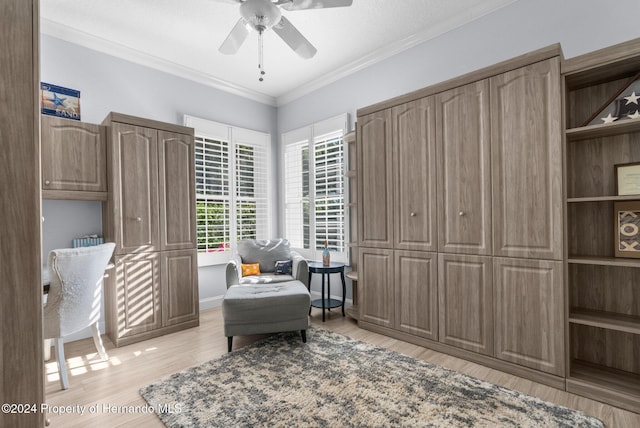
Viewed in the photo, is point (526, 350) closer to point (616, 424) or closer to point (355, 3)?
point (616, 424)

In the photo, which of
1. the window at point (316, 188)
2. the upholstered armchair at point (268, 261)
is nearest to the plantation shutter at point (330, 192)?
the window at point (316, 188)

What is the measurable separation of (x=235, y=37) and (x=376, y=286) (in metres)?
2.59

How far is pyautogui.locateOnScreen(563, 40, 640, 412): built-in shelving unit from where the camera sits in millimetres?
1942

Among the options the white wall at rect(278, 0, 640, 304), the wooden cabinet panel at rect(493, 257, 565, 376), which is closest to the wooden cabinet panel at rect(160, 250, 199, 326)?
the white wall at rect(278, 0, 640, 304)

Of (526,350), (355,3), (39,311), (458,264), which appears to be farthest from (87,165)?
(526,350)

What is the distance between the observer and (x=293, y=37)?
8.14 feet

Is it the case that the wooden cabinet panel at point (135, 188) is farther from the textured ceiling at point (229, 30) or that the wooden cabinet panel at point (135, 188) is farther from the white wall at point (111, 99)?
the textured ceiling at point (229, 30)

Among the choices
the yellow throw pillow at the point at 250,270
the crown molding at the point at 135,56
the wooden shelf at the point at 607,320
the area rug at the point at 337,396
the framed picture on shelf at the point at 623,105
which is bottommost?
the area rug at the point at 337,396

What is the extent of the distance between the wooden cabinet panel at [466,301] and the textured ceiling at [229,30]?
7.51ft

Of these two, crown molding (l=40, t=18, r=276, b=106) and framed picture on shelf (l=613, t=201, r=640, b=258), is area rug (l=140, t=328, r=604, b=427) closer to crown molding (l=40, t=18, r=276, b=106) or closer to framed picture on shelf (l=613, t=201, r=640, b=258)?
framed picture on shelf (l=613, t=201, r=640, b=258)

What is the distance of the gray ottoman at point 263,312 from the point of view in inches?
105

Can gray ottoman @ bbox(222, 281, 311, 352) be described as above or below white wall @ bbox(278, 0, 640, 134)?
below

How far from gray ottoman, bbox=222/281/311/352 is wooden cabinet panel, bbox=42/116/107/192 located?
1712 millimetres

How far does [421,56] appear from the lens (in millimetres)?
3281
